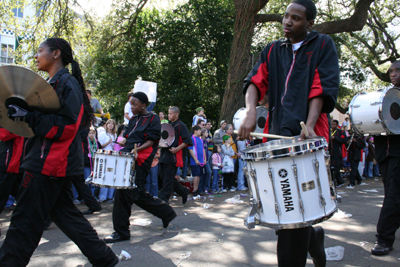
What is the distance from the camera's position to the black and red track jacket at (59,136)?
2.98m

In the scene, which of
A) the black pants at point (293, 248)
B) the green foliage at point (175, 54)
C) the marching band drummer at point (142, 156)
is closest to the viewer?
the black pants at point (293, 248)

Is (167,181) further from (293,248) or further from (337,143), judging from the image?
(337,143)

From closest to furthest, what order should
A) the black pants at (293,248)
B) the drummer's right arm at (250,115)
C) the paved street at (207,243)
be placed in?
the black pants at (293,248)
the drummer's right arm at (250,115)
the paved street at (207,243)

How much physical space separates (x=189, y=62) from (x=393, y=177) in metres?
15.1

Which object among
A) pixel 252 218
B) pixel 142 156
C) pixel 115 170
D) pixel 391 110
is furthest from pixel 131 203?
pixel 391 110

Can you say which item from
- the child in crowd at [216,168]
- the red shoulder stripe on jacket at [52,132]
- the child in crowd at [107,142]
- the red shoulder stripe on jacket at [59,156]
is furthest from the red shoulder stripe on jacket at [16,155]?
the child in crowd at [216,168]

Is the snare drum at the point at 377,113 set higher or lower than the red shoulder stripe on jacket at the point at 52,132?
higher

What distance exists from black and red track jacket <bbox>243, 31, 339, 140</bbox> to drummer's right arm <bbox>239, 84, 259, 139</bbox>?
0.14 metres

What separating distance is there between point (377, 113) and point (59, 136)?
4.17m

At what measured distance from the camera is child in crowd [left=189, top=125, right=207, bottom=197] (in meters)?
9.88

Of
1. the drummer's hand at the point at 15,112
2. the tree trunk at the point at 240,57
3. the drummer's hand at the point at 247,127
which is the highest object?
the tree trunk at the point at 240,57

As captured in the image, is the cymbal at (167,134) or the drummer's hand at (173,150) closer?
the drummer's hand at (173,150)

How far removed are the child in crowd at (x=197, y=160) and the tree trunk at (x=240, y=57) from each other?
2988 millimetres

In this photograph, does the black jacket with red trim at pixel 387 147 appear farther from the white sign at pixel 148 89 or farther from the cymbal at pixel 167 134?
the white sign at pixel 148 89
